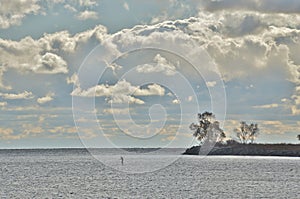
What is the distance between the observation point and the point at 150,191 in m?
94.4

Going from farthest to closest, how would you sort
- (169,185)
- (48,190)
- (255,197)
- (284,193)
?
(169,185) → (48,190) → (284,193) → (255,197)

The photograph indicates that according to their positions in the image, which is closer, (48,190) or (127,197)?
(127,197)

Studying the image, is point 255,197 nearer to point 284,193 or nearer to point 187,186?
point 284,193

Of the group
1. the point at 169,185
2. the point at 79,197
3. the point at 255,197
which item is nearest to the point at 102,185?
the point at 169,185

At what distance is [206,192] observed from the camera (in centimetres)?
9231

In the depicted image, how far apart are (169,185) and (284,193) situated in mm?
21693

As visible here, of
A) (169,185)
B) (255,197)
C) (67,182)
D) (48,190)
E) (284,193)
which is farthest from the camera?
(67,182)

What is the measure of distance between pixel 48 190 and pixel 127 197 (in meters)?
18.2

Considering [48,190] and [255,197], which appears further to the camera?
[48,190]

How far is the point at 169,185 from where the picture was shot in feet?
348

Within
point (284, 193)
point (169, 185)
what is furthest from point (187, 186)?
point (284, 193)

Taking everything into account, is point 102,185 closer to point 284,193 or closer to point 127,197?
point 127,197

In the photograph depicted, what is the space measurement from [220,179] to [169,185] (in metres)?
18.2

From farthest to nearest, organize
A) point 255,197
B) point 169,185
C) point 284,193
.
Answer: point 169,185 → point 284,193 → point 255,197
